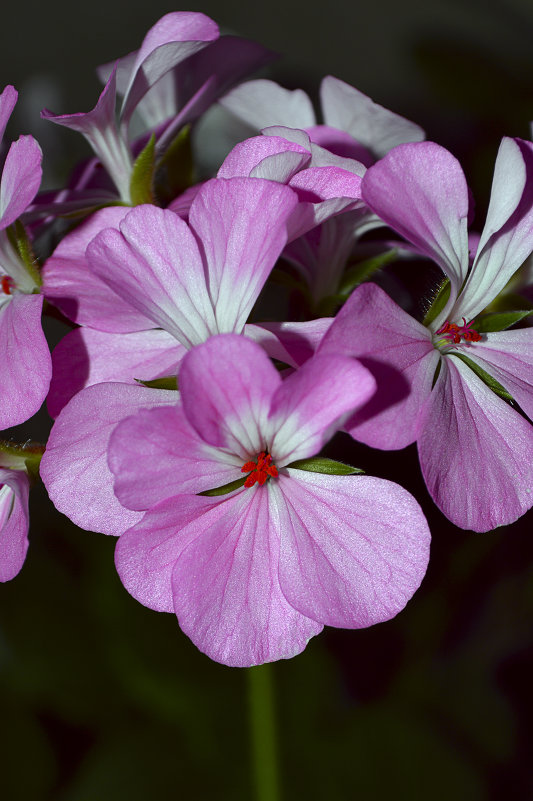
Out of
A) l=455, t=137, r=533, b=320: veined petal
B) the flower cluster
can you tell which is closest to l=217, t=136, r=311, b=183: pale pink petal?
the flower cluster

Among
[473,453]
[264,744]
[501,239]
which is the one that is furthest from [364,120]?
[264,744]

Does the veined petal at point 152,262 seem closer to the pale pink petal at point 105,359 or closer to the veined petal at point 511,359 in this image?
the pale pink petal at point 105,359

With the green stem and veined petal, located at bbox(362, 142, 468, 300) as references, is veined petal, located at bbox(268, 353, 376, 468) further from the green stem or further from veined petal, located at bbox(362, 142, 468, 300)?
the green stem

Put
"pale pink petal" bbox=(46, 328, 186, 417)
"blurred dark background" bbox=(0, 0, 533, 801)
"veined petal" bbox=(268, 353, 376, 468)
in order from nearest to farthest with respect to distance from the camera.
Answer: "veined petal" bbox=(268, 353, 376, 468), "pale pink petal" bbox=(46, 328, 186, 417), "blurred dark background" bbox=(0, 0, 533, 801)

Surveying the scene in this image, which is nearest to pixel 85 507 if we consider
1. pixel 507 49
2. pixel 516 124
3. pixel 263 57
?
pixel 263 57

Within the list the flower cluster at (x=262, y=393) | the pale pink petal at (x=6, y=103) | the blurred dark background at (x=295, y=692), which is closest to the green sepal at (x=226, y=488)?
the flower cluster at (x=262, y=393)

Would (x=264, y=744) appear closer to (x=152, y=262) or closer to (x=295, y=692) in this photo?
(x=295, y=692)
